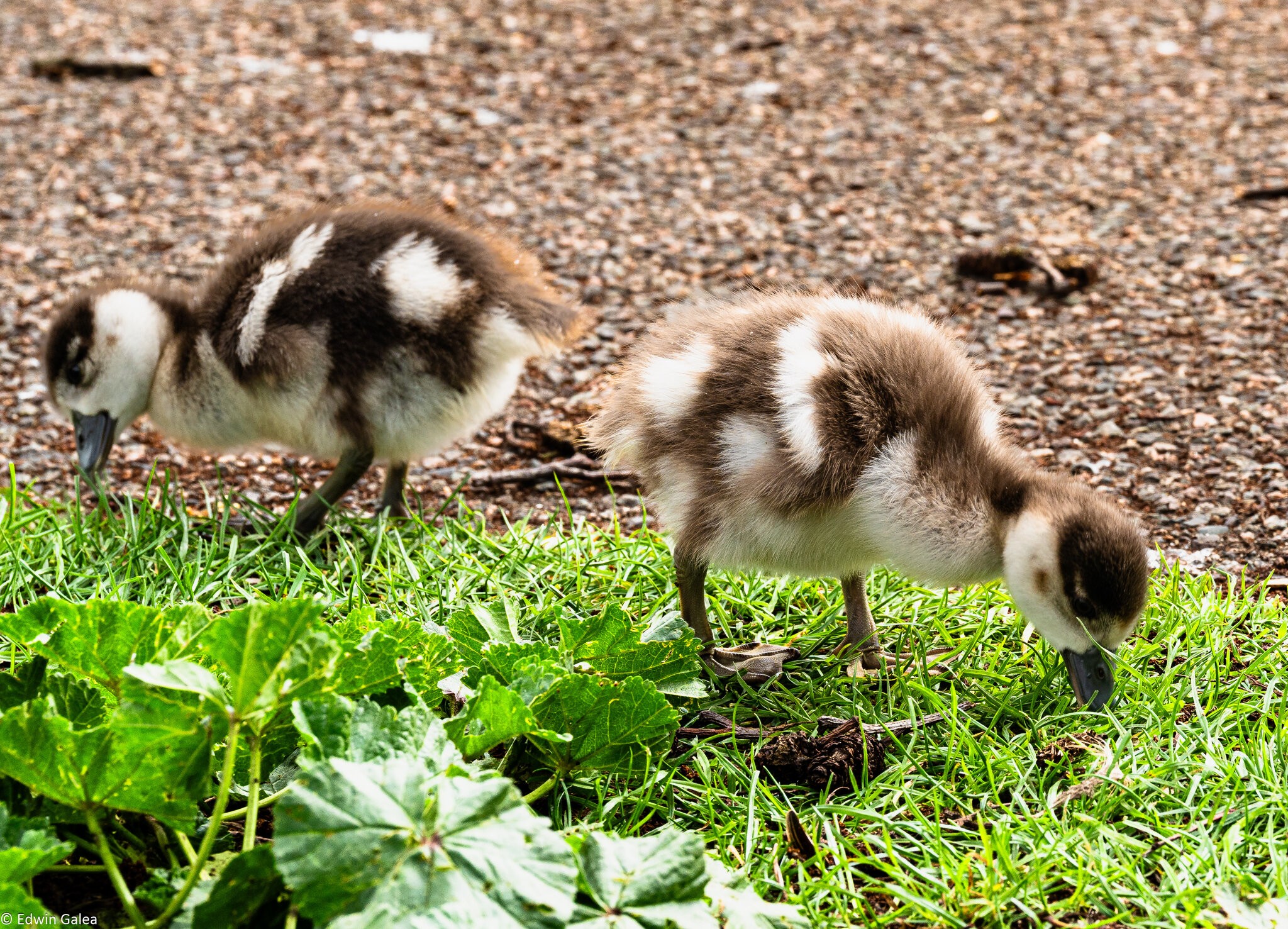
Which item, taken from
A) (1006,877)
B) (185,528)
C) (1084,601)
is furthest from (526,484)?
(1006,877)

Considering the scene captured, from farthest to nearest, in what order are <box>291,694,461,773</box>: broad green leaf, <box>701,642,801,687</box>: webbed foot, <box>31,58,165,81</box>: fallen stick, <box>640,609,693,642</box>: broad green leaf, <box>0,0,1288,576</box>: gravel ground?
<box>31,58,165,81</box>: fallen stick, <box>0,0,1288,576</box>: gravel ground, <box>701,642,801,687</box>: webbed foot, <box>640,609,693,642</box>: broad green leaf, <box>291,694,461,773</box>: broad green leaf

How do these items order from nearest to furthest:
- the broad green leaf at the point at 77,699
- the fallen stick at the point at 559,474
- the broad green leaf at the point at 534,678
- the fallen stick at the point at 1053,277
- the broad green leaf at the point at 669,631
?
the broad green leaf at the point at 77,699, the broad green leaf at the point at 534,678, the broad green leaf at the point at 669,631, the fallen stick at the point at 559,474, the fallen stick at the point at 1053,277

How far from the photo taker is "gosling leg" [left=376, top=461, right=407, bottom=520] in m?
4.15

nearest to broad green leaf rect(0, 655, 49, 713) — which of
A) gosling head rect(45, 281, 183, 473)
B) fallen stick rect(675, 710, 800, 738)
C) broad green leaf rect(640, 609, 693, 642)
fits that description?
broad green leaf rect(640, 609, 693, 642)

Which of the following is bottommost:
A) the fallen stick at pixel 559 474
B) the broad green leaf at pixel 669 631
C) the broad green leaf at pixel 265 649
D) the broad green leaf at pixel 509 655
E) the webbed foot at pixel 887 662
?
the fallen stick at pixel 559 474

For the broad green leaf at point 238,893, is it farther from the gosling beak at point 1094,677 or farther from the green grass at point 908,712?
the gosling beak at point 1094,677

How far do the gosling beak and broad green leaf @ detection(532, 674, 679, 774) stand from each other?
37.5 inches

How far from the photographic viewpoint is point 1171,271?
5.27 meters

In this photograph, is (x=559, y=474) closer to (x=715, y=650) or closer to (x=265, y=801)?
(x=715, y=650)

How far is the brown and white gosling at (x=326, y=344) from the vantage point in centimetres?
381

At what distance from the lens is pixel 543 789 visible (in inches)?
101

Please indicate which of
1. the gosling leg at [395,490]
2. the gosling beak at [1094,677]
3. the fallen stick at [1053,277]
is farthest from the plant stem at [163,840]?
the fallen stick at [1053,277]

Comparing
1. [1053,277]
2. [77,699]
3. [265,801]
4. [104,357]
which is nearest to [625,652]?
[265,801]

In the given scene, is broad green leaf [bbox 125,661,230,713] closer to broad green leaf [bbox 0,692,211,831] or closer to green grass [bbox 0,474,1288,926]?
broad green leaf [bbox 0,692,211,831]
